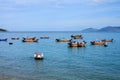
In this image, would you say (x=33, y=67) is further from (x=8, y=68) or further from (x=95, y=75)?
(x=95, y=75)

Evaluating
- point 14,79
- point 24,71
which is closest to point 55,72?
point 24,71

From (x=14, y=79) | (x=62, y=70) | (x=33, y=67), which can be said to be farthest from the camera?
(x=33, y=67)

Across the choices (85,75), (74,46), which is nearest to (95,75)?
(85,75)

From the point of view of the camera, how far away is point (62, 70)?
38562 millimetres

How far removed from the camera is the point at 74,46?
8325cm

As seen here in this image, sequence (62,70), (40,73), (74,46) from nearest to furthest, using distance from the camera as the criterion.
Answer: (40,73) → (62,70) → (74,46)

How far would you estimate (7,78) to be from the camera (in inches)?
1271

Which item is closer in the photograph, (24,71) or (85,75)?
(85,75)

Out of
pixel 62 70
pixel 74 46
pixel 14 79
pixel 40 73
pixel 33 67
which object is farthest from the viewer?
pixel 74 46

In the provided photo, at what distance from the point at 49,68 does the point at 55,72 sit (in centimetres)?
401

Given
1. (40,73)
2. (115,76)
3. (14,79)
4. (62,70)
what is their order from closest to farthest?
1. (14,79)
2. (115,76)
3. (40,73)
4. (62,70)

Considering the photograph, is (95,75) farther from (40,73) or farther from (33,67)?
(33,67)

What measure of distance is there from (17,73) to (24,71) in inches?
71.7

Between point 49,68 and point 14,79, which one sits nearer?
point 14,79
